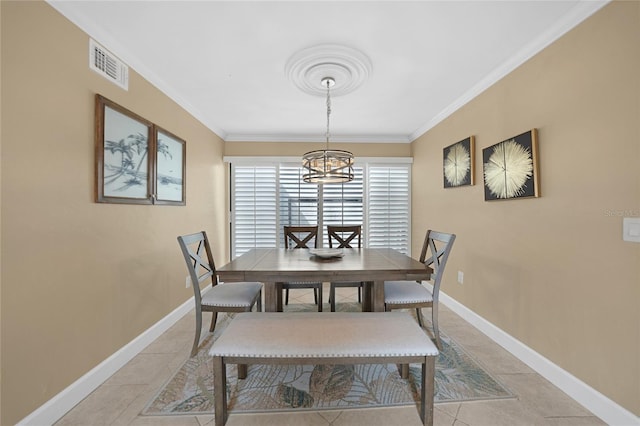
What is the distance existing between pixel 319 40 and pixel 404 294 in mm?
2070

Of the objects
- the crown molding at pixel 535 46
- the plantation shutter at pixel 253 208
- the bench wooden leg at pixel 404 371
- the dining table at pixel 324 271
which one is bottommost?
the bench wooden leg at pixel 404 371

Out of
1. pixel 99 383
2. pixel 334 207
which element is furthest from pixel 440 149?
pixel 99 383

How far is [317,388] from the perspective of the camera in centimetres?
171

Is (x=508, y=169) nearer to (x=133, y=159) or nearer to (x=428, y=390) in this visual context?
(x=428, y=390)

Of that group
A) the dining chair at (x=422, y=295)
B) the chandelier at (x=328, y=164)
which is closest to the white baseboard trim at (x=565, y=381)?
the dining chair at (x=422, y=295)

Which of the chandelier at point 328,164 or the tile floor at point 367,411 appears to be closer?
the tile floor at point 367,411

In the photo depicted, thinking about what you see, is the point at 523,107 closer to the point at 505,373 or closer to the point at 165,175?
the point at 505,373

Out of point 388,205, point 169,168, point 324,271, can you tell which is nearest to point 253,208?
point 169,168

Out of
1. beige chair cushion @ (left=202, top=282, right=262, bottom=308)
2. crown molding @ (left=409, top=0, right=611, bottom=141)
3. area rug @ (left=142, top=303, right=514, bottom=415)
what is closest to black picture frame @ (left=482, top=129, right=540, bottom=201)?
crown molding @ (left=409, top=0, right=611, bottom=141)

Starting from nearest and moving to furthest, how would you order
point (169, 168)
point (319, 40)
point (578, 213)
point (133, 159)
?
point (578, 213)
point (319, 40)
point (133, 159)
point (169, 168)

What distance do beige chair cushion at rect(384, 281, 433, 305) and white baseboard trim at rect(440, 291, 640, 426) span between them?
71 cm

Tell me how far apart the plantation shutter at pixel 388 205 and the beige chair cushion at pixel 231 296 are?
254 centimetres

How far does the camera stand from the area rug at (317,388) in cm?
157

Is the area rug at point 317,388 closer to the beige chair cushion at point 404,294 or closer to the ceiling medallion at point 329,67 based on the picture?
the beige chair cushion at point 404,294
